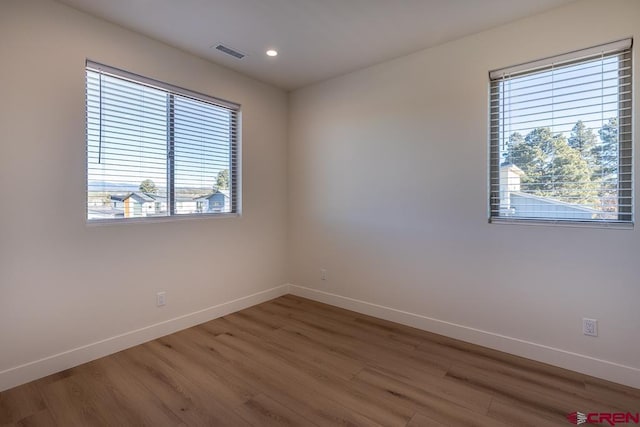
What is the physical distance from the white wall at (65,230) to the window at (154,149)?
109mm

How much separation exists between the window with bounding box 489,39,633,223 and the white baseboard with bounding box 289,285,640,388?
100 centimetres

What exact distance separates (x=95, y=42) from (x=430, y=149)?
2.98 metres

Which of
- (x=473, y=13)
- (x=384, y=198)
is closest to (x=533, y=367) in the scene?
(x=384, y=198)

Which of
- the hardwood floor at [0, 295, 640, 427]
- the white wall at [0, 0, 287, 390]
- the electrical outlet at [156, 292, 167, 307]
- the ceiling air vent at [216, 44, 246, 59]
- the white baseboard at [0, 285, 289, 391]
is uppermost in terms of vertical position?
the ceiling air vent at [216, 44, 246, 59]

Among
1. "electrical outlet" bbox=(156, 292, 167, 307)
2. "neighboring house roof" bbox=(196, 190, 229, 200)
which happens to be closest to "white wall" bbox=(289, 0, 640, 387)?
"neighboring house roof" bbox=(196, 190, 229, 200)

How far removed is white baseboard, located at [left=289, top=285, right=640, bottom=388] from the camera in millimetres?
2201

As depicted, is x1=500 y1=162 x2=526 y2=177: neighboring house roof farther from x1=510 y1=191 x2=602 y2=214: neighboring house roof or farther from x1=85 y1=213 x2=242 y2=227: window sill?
x1=85 y1=213 x2=242 y2=227: window sill

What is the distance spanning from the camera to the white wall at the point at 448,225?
88.8 inches

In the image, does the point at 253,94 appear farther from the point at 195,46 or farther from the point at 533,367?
the point at 533,367

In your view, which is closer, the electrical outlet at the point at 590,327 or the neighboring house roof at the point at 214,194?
the electrical outlet at the point at 590,327

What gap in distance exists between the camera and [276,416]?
1866 mm
